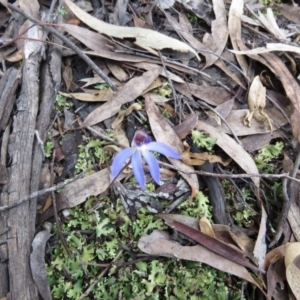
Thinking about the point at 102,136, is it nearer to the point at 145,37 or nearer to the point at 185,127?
the point at 185,127

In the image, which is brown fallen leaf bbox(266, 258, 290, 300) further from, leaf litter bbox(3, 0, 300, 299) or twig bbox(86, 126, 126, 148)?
twig bbox(86, 126, 126, 148)

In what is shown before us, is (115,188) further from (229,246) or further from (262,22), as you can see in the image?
(262,22)

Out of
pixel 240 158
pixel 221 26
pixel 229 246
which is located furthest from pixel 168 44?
pixel 229 246

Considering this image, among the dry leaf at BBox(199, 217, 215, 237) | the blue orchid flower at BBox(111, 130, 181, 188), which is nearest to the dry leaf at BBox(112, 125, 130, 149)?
the blue orchid flower at BBox(111, 130, 181, 188)

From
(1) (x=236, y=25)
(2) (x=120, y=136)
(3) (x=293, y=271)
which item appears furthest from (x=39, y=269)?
(1) (x=236, y=25)

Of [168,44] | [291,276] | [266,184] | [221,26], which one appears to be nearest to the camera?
[291,276]
